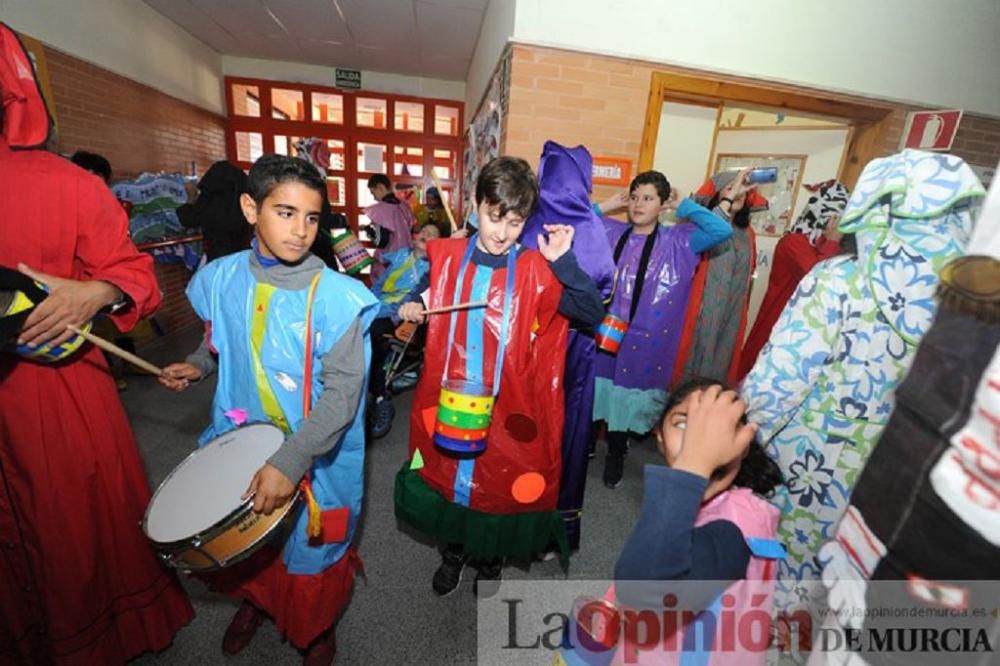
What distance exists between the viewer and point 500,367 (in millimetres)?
1577

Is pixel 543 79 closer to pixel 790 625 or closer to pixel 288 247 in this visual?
pixel 288 247

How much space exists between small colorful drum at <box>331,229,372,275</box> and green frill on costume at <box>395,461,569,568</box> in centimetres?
185

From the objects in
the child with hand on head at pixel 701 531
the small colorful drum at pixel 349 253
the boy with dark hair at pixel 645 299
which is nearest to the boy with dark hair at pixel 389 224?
the small colorful drum at pixel 349 253

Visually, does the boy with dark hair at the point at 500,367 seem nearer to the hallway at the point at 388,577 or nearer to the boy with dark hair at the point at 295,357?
the boy with dark hair at the point at 295,357

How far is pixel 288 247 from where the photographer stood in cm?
128

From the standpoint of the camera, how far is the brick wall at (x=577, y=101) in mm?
3045

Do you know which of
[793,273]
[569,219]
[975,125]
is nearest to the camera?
[569,219]

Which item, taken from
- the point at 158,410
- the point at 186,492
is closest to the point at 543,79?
the point at 186,492

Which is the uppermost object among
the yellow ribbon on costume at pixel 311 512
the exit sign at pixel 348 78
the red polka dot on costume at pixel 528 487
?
the exit sign at pixel 348 78

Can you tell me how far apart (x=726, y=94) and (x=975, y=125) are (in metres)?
2.34

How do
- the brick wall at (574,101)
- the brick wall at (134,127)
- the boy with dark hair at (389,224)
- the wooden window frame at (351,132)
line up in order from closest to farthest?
the brick wall at (574,101), the brick wall at (134,127), the boy with dark hair at (389,224), the wooden window frame at (351,132)

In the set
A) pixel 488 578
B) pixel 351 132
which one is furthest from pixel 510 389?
pixel 351 132

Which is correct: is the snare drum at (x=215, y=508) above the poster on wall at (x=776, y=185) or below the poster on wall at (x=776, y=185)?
below

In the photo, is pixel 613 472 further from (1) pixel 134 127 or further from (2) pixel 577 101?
(1) pixel 134 127
